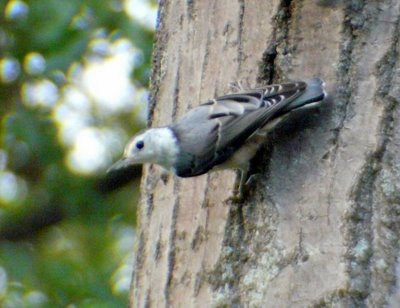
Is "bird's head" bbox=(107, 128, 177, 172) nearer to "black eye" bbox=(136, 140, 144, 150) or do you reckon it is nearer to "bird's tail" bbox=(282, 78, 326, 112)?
"black eye" bbox=(136, 140, 144, 150)

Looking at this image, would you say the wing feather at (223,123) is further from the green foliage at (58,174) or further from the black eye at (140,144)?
the green foliage at (58,174)

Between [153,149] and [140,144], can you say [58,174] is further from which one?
[153,149]

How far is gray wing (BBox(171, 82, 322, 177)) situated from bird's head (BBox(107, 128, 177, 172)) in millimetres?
41

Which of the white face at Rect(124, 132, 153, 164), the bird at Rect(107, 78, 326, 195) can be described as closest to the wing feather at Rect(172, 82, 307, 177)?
the bird at Rect(107, 78, 326, 195)

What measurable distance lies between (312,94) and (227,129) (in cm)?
43

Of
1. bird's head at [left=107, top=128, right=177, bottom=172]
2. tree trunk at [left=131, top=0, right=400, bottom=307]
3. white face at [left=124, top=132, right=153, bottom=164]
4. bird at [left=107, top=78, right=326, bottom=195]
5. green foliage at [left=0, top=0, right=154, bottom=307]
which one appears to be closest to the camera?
tree trunk at [left=131, top=0, right=400, bottom=307]

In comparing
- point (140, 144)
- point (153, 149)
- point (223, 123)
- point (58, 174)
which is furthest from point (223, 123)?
point (58, 174)

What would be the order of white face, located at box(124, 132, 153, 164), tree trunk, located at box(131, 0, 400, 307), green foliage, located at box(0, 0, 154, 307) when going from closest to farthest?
tree trunk, located at box(131, 0, 400, 307), white face, located at box(124, 132, 153, 164), green foliage, located at box(0, 0, 154, 307)

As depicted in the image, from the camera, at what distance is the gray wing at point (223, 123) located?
338 cm

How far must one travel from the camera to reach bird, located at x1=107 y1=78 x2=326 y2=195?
3.35 meters

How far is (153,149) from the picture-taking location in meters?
3.73

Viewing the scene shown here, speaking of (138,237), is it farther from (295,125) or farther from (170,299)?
(295,125)

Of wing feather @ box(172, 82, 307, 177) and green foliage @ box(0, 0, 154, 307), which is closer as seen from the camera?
wing feather @ box(172, 82, 307, 177)

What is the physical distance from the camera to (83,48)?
5234 mm
